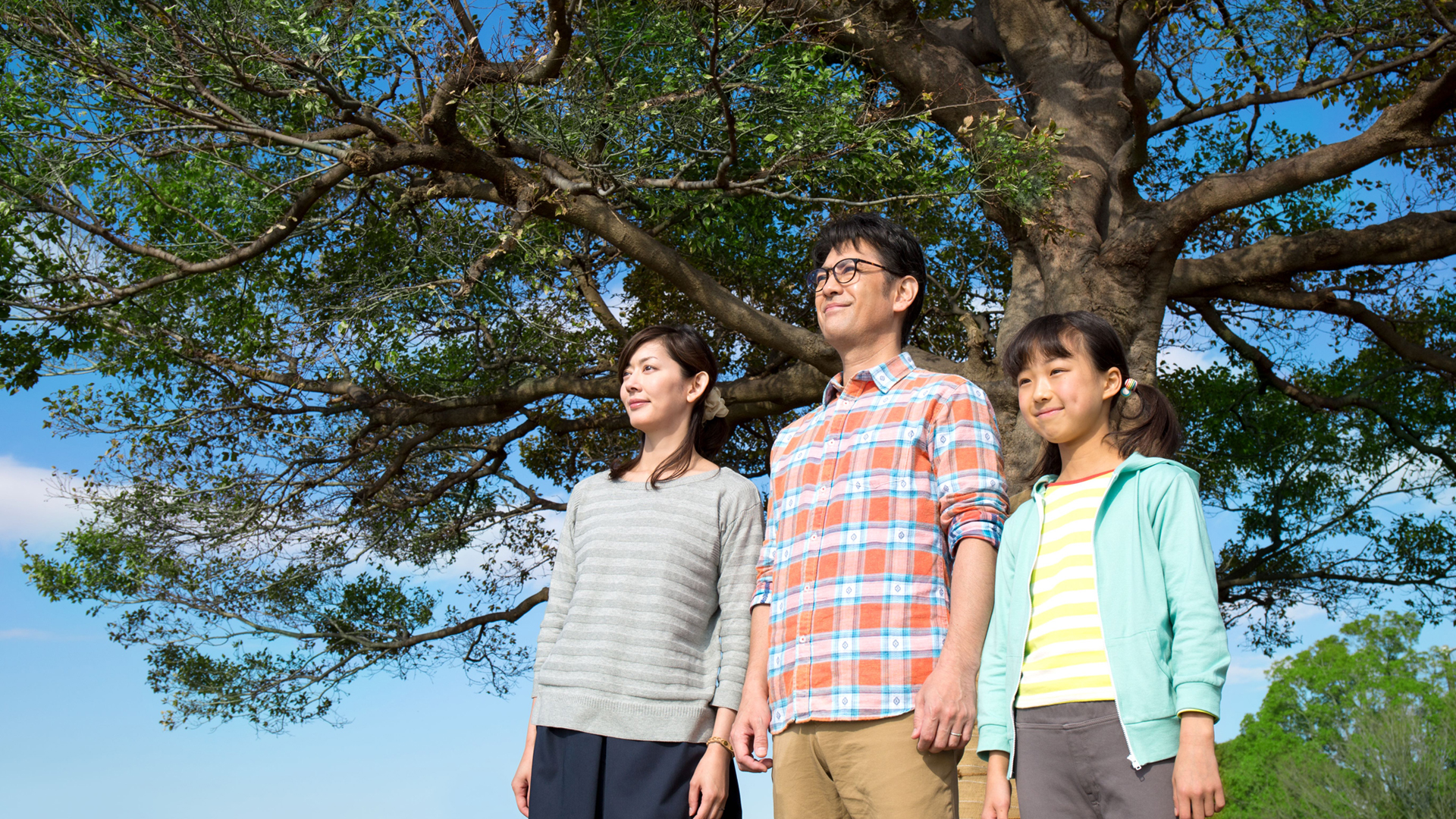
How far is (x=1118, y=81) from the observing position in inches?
371

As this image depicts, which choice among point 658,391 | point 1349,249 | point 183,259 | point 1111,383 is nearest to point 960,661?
point 1111,383

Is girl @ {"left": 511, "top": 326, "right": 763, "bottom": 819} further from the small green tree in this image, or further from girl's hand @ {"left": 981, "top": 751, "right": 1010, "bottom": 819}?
the small green tree

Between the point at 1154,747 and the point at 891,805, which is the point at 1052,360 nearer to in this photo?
the point at 1154,747

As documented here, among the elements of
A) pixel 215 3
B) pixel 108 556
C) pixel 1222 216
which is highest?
pixel 1222 216

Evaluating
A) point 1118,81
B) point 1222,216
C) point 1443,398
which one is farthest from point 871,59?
point 1443,398

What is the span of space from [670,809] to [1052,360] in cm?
158

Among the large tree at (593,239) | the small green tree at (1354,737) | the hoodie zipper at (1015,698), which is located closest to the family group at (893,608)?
the hoodie zipper at (1015,698)

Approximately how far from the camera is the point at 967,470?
2.64 m

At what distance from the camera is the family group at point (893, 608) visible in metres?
2.41

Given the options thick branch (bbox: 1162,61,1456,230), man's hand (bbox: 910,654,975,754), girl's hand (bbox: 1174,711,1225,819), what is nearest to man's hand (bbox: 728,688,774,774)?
man's hand (bbox: 910,654,975,754)

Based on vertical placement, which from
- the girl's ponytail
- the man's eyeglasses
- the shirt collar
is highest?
the man's eyeglasses

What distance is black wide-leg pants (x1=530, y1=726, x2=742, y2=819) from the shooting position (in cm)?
286

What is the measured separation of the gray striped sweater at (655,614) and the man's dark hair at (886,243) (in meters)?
0.74

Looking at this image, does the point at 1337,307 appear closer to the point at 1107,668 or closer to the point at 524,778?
the point at 1107,668
